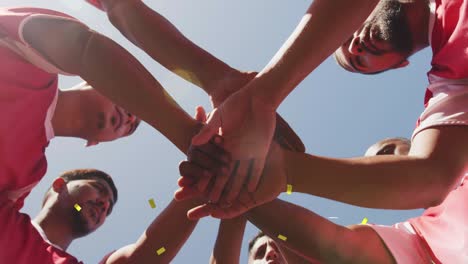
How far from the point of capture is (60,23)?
1.46 metres

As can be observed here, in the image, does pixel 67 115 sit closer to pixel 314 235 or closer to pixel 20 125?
pixel 20 125

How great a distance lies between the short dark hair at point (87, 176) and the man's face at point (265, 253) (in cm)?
107

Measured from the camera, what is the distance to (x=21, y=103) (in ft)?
5.65

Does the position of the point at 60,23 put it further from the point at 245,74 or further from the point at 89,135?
the point at 89,135

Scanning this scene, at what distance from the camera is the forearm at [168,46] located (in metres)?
1.68

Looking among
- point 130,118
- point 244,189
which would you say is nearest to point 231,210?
point 244,189

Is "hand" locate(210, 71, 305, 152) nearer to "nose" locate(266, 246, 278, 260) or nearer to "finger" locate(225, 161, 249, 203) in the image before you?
"finger" locate(225, 161, 249, 203)

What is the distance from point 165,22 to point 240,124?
0.66 meters

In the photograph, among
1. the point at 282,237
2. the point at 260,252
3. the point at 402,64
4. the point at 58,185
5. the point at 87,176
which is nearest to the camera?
the point at 282,237

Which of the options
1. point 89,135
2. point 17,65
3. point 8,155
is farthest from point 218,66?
point 89,135

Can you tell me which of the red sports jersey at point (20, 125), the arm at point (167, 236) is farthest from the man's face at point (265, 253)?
the red sports jersey at point (20, 125)

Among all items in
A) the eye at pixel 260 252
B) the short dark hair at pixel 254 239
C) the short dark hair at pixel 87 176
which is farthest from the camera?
the short dark hair at pixel 254 239

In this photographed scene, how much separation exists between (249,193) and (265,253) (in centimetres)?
181

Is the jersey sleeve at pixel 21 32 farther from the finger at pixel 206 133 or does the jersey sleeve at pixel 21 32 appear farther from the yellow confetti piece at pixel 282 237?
the yellow confetti piece at pixel 282 237
